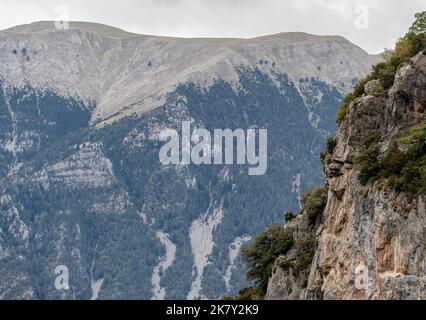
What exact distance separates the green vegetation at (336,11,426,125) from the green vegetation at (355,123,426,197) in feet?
20.6

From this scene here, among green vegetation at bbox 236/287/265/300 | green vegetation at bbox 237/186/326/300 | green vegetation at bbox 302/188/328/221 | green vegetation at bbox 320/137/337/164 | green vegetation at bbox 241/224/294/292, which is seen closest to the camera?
green vegetation at bbox 320/137/337/164

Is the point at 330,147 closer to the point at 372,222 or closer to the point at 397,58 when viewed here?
the point at 397,58

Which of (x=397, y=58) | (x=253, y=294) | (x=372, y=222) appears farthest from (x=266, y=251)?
(x=372, y=222)

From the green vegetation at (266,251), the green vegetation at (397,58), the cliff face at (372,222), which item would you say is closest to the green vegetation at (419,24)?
the green vegetation at (397,58)

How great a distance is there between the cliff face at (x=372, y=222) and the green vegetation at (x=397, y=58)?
1.61 metres

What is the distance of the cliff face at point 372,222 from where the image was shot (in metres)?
76.3

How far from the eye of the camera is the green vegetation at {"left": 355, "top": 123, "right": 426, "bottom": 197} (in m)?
78.4

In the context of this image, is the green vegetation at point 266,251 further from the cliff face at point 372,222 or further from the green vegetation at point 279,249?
the cliff face at point 372,222

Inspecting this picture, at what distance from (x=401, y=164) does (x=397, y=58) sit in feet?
A: 47.6

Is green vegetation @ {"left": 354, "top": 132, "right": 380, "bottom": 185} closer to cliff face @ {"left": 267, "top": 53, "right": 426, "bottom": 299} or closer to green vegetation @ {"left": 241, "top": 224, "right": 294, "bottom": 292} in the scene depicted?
cliff face @ {"left": 267, "top": 53, "right": 426, "bottom": 299}

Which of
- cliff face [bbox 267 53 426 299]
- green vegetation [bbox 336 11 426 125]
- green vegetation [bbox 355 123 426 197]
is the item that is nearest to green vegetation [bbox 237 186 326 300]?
cliff face [bbox 267 53 426 299]

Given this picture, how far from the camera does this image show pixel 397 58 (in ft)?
305

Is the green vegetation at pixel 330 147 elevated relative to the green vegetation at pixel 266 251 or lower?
elevated
